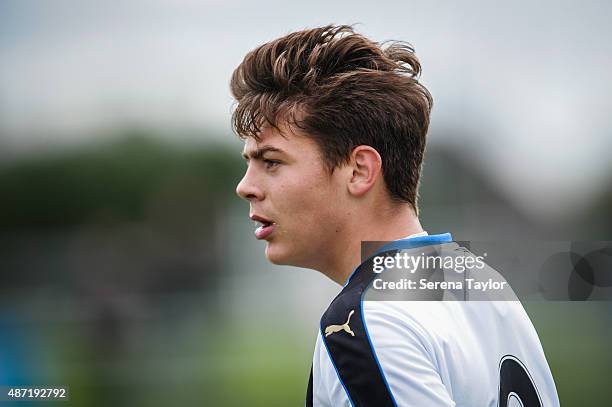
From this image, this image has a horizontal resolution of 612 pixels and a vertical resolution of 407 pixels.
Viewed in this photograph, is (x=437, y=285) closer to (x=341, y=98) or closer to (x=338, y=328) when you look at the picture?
(x=338, y=328)

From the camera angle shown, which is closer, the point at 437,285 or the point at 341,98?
the point at 437,285

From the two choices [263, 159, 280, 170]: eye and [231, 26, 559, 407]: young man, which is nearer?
[231, 26, 559, 407]: young man

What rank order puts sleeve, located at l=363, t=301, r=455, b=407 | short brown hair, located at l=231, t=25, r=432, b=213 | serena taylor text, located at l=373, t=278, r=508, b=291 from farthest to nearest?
short brown hair, located at l=231, t=25, r=432, b=213, serena taylor text, located at l=373, t=278, r=508, b=291, sleeve, located at l=363, t=301, r=455, b=407

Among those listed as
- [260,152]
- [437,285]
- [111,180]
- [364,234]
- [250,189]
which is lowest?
[437,285]

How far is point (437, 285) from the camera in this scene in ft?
7.63

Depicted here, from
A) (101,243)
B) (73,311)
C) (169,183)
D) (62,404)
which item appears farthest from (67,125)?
(62,404)

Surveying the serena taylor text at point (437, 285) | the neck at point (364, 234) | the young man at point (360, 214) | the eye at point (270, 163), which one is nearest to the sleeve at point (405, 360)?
the young man at point (360, 214)

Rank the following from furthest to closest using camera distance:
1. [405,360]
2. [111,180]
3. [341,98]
→ 1. [111,180]
2. [341,98]
3. [405,360]

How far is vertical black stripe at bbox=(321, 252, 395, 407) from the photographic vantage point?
1992 mm

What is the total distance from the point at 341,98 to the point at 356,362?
1.03m

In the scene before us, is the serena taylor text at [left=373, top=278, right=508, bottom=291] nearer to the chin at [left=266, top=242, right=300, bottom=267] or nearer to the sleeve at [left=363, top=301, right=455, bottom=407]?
the sleeve at [left=363, top=301, right=455, bottom=407]

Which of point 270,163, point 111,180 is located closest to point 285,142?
point 270,163

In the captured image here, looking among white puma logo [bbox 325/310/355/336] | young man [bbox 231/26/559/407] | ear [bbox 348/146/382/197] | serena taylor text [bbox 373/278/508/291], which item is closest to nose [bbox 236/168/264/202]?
young man [bbox 231/26/559/407]

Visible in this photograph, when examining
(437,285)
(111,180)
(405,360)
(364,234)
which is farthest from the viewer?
(111,180)
